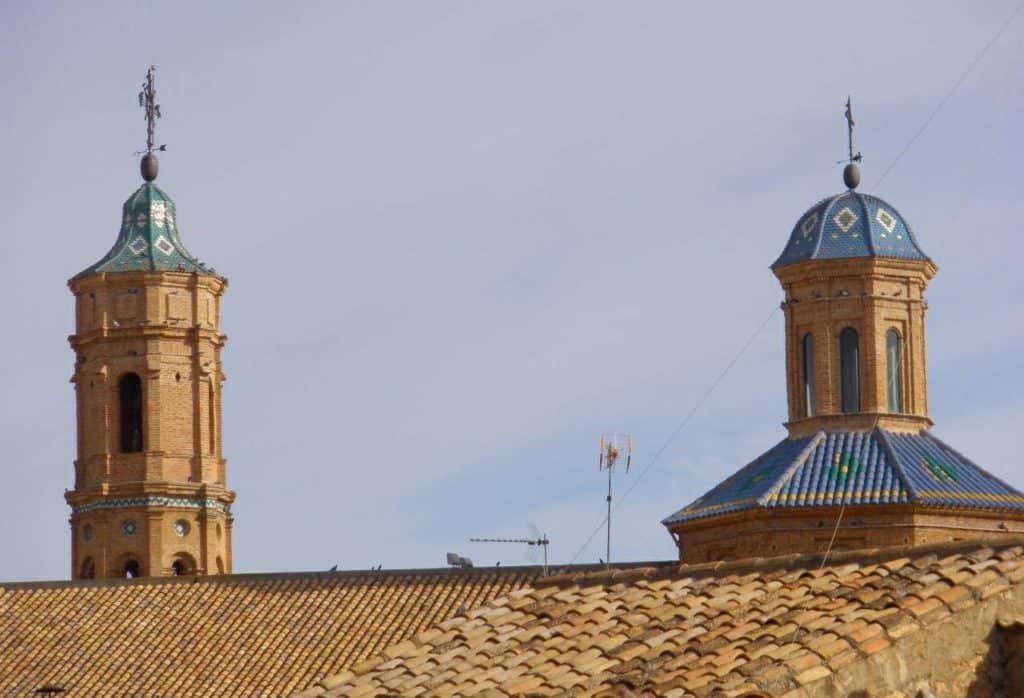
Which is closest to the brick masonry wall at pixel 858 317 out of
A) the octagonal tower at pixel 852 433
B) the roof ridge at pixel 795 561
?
the octagonal tower at pixel 852 433

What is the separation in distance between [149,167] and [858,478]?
15904 millimetres

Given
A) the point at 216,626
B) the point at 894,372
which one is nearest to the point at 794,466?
the point at 894,372

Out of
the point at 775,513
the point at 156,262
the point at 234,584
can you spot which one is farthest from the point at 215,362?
the point at 775,513

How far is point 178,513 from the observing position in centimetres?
4603

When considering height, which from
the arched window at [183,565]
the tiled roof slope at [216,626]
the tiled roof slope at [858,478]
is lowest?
the tiled roof slope at [216,626]

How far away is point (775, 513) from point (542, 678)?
67.2 feet

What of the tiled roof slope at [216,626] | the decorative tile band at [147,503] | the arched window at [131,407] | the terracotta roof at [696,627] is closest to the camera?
the terracotta roof at [696,627]

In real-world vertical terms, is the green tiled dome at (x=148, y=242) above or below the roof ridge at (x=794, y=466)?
above

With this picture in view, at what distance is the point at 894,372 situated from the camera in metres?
38.0

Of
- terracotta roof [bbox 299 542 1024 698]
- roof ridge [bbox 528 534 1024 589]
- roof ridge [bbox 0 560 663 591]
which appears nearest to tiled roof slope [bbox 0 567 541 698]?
roof ridge [bbox 0 560 663 591]

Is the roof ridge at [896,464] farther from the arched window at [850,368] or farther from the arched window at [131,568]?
the arched window at [131,568]

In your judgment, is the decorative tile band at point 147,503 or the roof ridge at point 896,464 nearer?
the roof ridge at point 896,464

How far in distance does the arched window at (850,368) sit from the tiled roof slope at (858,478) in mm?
707

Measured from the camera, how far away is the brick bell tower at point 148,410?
150 ft
